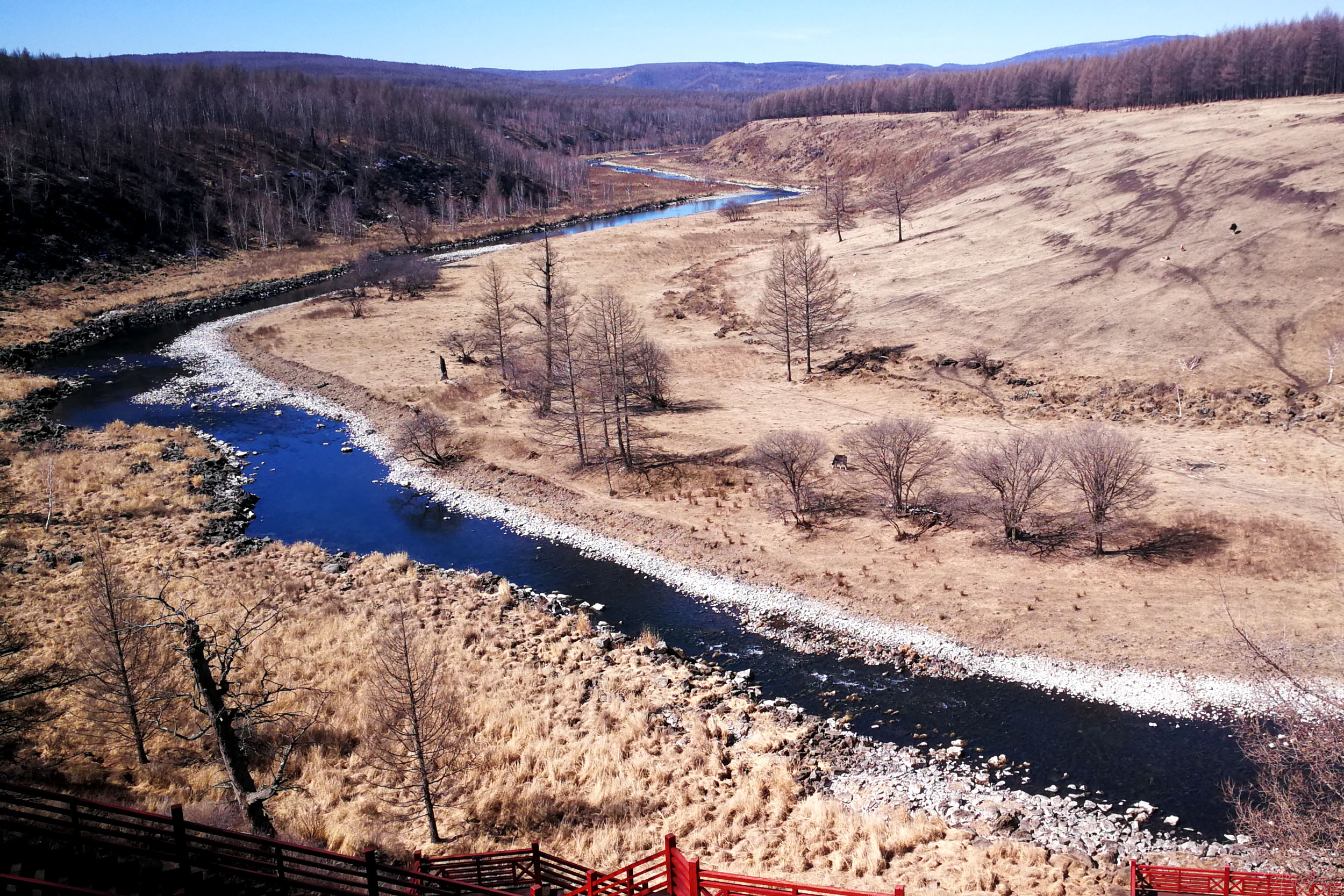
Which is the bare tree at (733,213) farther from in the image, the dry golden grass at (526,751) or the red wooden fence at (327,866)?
the red wooden fence at (327,866)

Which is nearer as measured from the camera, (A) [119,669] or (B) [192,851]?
(B) [192,851]

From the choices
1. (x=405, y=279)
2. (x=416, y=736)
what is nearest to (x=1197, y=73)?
(x=405, y=279)

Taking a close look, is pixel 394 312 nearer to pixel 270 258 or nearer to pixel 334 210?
pixel 270 258

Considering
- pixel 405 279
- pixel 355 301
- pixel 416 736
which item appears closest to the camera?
pixel 416 736

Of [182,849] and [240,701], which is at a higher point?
[182,849]

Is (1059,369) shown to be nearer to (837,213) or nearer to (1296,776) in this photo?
(1296,776)

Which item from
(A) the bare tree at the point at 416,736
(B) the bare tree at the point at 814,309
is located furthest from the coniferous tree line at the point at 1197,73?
(A) the bare tree at the point at 416,736

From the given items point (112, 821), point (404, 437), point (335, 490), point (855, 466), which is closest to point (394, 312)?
point (404, 437)

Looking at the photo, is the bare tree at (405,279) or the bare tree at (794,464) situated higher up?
the bare tree at (405,279)
